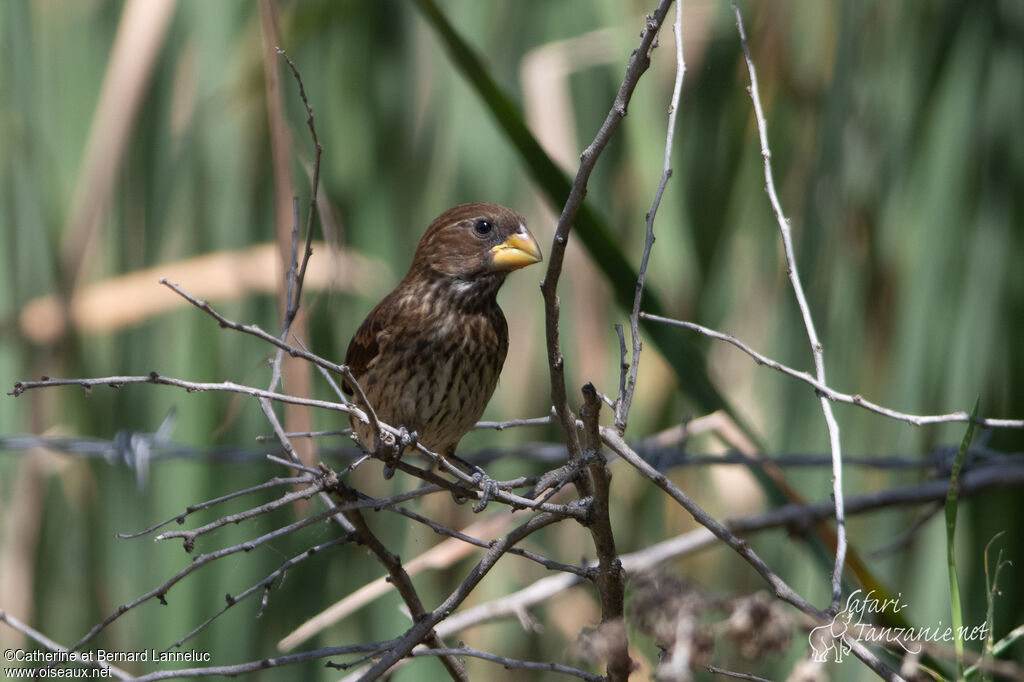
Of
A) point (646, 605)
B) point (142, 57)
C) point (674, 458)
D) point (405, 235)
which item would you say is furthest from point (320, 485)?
point (142, 57)

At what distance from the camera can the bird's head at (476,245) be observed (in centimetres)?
216

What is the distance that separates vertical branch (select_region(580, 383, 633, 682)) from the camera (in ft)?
3.92

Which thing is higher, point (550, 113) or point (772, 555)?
point (550, 113)

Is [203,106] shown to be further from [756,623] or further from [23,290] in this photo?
[756,623]

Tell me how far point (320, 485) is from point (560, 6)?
200 centimetres

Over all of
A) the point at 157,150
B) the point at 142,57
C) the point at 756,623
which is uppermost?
the point at 142,57

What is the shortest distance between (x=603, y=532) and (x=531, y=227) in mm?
1680

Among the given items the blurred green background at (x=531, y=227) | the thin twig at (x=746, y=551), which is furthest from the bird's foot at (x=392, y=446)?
the blurred green background at (x=531, y=227)

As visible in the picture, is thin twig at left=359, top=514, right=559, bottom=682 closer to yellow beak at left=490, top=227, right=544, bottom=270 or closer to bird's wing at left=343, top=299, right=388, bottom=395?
yellow beak at left=490, top=227, right=544, bottom=270

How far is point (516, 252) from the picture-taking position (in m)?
2.15

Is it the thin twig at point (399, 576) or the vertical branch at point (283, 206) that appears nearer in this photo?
the thin twig at point (399, 576)

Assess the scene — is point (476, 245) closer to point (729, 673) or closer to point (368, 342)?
point (368, 342)

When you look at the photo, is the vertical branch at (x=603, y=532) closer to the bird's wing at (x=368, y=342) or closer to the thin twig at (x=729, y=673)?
the thin twig at (x=729, y=673)

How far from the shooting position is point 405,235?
2939mm
